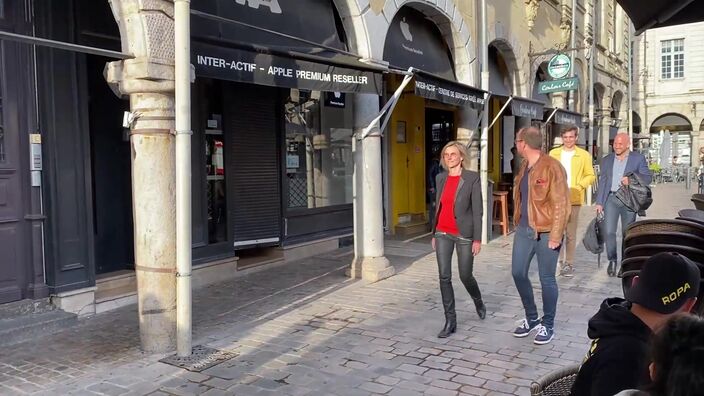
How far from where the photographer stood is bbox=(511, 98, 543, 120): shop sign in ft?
35.9

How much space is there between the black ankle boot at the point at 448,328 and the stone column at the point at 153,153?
2.31 metres

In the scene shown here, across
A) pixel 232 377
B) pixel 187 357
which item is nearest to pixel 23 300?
pixel 187 357

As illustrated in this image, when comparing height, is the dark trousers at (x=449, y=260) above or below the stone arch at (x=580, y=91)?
below

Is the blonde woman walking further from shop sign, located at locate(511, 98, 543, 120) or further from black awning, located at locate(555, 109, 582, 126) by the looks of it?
black awning, located at locate(555, 109, 582, 126)

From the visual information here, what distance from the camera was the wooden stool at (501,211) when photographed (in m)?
11.6

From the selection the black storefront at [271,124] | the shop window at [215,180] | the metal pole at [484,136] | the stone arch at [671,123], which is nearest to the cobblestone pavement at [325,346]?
the shop window at [215,180]

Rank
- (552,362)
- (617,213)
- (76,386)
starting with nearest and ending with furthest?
(76,386) → (552,362) → (617,213)

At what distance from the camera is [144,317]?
490 centimetres

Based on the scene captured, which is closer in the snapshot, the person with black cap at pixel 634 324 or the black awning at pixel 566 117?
the person with black cap at pixel 634 324

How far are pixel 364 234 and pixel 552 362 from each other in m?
3.40

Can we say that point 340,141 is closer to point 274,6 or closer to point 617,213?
point 274,6

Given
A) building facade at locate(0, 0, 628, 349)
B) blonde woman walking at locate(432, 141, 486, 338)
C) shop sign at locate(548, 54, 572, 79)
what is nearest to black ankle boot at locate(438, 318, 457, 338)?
blonde woman walking at locate(432, 141, 486, 338)

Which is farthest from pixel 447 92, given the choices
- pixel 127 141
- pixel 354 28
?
pixel 127 141

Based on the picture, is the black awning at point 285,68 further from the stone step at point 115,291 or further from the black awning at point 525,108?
the black awning at point 525,108
